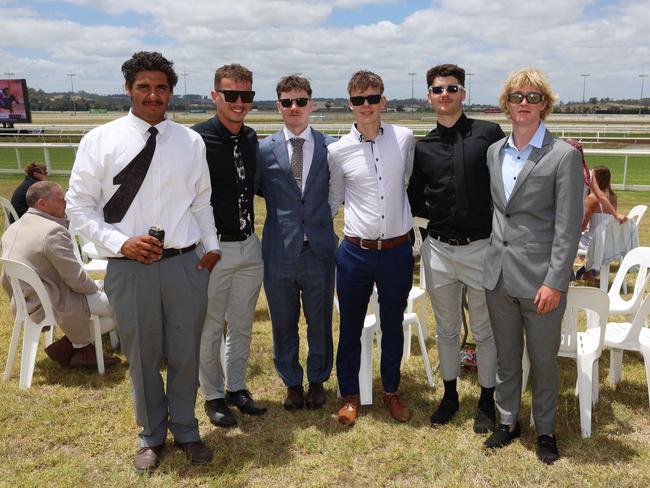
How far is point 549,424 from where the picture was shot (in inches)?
137

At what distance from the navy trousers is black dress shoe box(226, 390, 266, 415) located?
2.03 ft

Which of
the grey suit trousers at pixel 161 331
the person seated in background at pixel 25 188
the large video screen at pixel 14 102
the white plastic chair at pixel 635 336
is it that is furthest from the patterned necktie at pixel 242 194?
the large video screen at pixel 14 102

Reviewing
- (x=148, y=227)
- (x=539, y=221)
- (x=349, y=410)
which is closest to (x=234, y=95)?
(x=148, y=227)

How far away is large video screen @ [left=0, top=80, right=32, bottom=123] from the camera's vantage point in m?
46.3

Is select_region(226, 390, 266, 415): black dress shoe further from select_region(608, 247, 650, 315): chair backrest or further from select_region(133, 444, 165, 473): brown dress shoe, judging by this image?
select_region(608, 247, 650, 315): chair backrest

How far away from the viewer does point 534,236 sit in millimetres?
3178

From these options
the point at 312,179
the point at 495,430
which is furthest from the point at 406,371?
the point at 312,179

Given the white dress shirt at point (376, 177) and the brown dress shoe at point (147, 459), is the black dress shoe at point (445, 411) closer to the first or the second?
the white dress shirt at point (376, 177)

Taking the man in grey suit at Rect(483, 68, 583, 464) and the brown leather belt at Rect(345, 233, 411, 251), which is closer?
the man in grey suit at Rect(483, 68, 583, 464)

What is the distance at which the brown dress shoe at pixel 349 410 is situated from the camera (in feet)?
13.1

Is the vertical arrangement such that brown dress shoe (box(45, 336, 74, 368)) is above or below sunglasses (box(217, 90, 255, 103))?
below

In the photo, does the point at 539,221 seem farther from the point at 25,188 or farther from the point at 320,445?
the point at 25,188

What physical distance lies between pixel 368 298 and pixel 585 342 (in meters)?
1.55

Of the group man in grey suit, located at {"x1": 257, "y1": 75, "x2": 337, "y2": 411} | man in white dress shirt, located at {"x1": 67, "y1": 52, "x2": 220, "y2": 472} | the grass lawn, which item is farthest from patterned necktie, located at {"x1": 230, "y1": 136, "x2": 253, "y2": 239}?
the grass lawn
